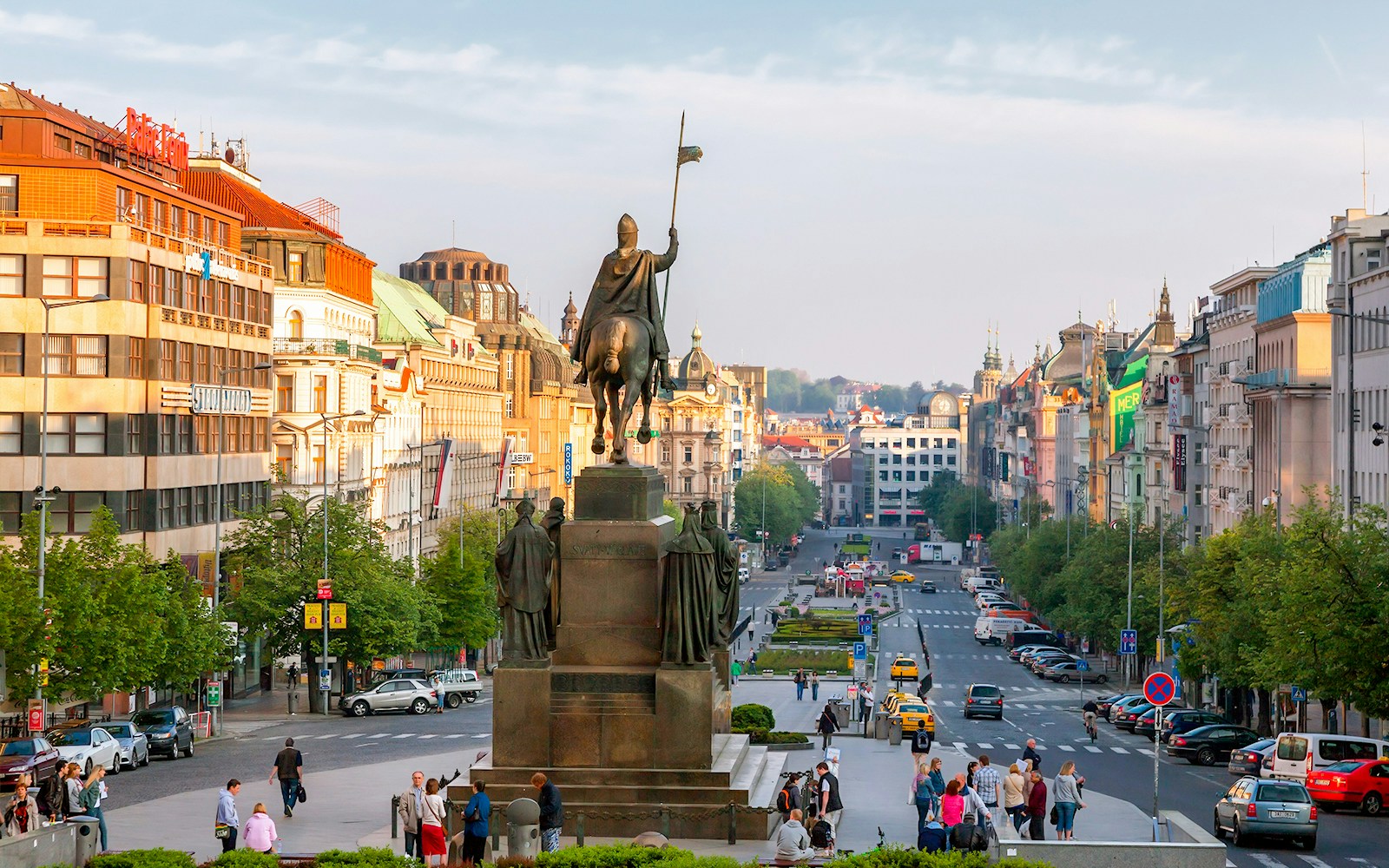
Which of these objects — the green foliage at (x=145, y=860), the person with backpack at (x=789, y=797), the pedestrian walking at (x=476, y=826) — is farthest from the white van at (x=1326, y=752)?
the green foliage at (x=145, y=860)

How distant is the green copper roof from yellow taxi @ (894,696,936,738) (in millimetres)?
56287

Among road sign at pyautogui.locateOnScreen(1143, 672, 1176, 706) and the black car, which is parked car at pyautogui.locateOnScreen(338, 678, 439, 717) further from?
road sign at pyautogui.locateOnScreen(1143, 672, 1176, 706)

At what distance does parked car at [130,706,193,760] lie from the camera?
54812mm

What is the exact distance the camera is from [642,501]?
30.2 metres

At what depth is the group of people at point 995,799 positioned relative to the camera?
106 feet

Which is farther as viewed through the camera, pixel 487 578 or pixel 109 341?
pixel 487 578

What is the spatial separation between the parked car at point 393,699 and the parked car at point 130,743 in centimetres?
2035

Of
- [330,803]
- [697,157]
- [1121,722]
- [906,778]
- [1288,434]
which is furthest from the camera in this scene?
[1288,434]

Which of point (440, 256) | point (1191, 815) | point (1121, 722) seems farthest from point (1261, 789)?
point (440, 256)

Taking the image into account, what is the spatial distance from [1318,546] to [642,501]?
32201mm

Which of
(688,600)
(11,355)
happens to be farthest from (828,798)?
(11,355)

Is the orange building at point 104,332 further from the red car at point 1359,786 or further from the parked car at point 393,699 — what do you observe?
the red car at point 1359,786

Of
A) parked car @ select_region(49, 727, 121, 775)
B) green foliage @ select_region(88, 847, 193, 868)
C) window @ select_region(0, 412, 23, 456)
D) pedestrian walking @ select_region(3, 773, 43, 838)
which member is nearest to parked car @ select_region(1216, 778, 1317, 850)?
pedestrian walking @ select_region(3, 773, 43, 838)

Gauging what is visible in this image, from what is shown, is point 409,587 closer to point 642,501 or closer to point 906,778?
point 906,778
